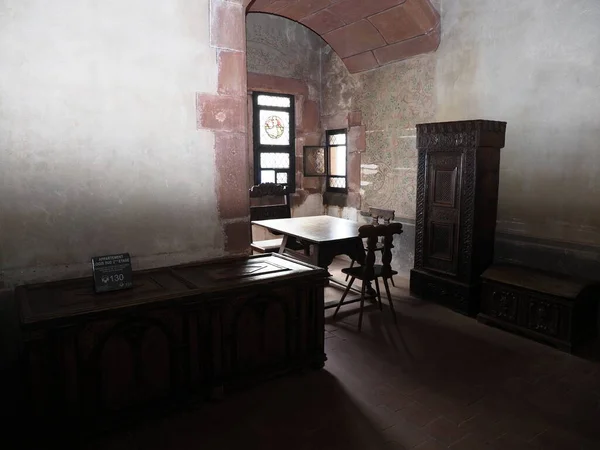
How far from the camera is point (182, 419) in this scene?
2.26m

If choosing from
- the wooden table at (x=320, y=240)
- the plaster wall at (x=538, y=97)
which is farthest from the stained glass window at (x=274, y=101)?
the plaster wall at (x=538, y=97)

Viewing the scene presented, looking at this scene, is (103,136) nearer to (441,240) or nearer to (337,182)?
(441,240)

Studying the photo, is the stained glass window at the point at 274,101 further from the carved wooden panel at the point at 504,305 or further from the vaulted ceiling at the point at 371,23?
the carved wooden panel at the point at 504,305

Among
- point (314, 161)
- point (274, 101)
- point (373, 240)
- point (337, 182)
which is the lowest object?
point (373, 240)

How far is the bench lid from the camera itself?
3.16 metres

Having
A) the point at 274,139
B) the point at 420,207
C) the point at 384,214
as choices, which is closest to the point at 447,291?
the point at 420,207

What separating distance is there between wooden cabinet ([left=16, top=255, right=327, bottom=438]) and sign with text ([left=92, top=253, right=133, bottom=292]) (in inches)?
2.3

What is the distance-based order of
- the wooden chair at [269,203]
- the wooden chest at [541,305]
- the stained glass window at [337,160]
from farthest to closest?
1. the stained glass window at [337,160]
2. the wooden chair at [269,203]
3. the wooden chest at [541,305]

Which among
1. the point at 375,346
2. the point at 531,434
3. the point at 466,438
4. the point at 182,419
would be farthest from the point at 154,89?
the point at 531,434

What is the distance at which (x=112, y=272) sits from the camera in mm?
2305

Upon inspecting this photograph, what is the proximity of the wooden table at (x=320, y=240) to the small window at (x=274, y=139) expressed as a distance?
1666 mm

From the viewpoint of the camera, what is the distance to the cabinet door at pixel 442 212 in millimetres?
3867

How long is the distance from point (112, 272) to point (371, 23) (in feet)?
12.9

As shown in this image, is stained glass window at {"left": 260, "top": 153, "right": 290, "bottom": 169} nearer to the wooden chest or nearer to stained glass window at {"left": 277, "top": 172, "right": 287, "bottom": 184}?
stained glass window at {"left": 277, "top": 172, "right": 287, "bottom": 184}
